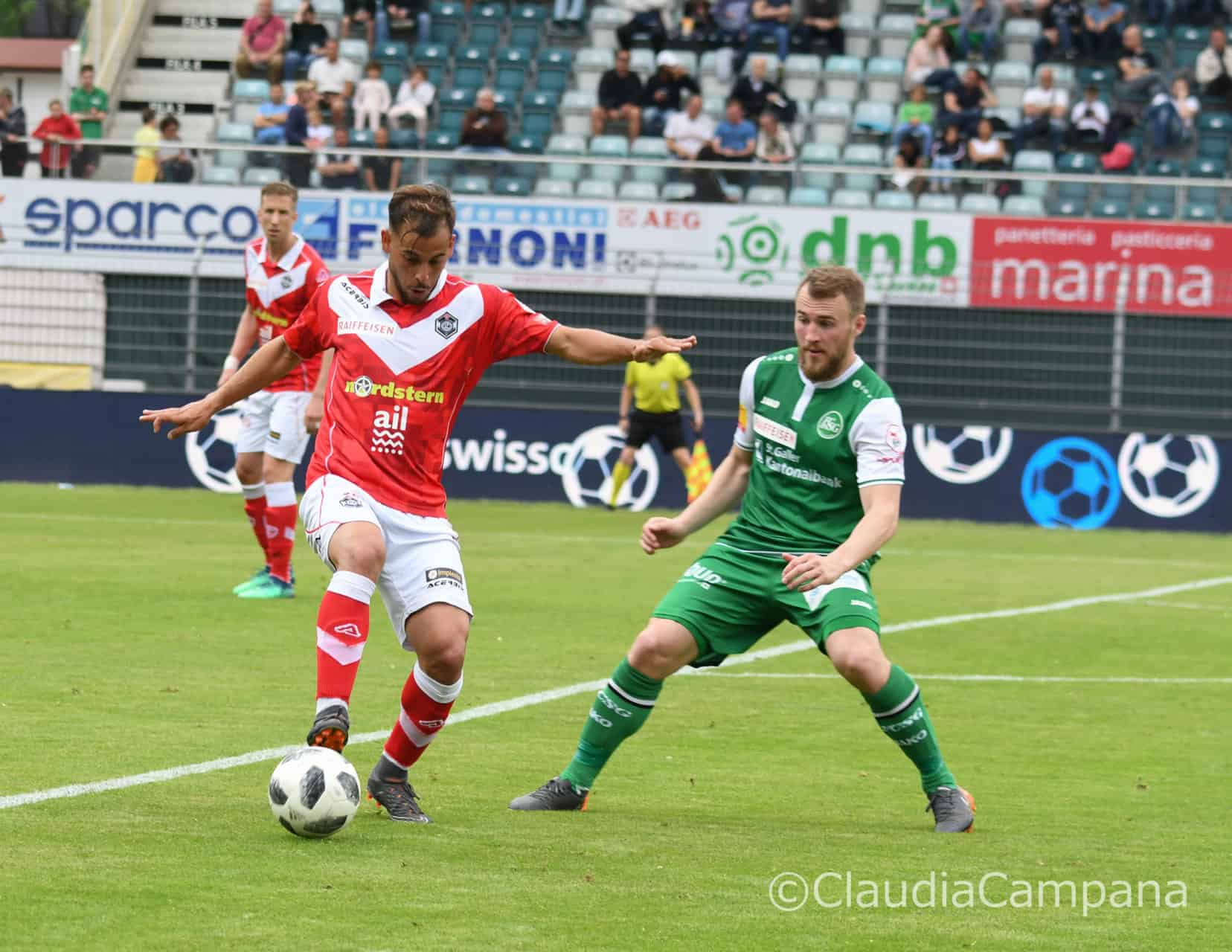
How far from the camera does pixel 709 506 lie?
6.86 meters

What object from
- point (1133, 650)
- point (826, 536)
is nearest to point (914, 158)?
point (1133, 650)

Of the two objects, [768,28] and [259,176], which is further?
[768,28]

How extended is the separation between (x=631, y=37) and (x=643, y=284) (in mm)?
6455

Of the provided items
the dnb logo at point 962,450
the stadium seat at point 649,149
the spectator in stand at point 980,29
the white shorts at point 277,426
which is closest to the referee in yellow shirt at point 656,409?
the dnb logo at point 962,450

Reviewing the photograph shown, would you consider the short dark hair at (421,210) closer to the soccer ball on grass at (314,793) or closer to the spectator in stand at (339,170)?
the soccer ball on grass at (314,793)

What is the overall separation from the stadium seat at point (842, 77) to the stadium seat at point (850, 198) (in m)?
3.89

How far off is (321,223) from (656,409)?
500 centimetres

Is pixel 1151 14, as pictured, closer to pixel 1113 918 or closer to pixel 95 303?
pixel 95 303

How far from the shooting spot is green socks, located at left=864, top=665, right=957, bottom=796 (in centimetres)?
654

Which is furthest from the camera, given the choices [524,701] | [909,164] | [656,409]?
[909,164]

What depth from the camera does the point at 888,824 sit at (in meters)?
6.58

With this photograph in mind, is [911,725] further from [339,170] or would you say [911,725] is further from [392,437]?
[339,170]

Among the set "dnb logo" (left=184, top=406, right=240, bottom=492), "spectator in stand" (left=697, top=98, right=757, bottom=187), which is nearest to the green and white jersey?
"dnb logo" (left=184, top=406, right=240, bottom=492)

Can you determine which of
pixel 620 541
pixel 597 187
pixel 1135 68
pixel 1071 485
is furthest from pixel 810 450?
pixel 1135 68
